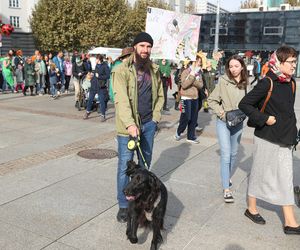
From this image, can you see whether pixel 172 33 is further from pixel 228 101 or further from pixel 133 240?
pixel 133 240

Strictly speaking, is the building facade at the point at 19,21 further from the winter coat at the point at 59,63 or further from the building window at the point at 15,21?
the winter coat at the point at 59,63

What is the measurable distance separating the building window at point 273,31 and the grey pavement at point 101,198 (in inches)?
1231

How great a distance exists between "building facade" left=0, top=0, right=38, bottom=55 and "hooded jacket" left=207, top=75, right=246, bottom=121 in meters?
47.7

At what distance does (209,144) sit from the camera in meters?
7.86

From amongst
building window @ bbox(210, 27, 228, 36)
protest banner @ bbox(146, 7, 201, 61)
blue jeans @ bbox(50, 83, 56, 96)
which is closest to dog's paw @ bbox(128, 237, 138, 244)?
protest banner @ bbox(146, 7, 201, 61)

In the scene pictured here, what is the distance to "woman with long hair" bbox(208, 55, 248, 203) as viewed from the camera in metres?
4.68

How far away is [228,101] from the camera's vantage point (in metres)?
4.72

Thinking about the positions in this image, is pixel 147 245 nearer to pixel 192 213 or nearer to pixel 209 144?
pixel 192 213

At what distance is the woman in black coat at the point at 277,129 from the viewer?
3.71 meters

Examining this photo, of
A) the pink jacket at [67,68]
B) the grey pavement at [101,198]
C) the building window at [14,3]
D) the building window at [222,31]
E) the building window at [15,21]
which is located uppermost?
the building window at [14,3]

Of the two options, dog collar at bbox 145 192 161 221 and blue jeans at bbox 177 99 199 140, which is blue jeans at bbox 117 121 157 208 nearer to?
dog collar at bbox 145 192 161 221

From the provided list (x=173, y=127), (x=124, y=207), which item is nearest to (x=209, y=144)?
(x=173, y=127)

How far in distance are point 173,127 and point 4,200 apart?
18.2ft

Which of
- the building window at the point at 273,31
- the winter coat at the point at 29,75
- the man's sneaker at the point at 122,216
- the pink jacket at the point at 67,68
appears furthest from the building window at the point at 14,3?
the man's sneaker at the point at 122,216
